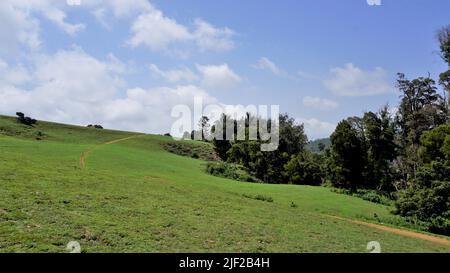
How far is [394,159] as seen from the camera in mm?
63719

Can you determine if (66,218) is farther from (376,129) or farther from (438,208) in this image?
(376,129)

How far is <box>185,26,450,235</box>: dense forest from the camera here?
3306 centimetres

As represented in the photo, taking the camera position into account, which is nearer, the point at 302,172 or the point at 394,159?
the point at 394,159

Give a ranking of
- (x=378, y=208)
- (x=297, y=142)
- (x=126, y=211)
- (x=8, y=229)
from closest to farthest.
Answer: (x=8, y=229), (x=126, y=211), (x=378, y=208), (x=297, y=142)

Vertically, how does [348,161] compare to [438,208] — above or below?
above

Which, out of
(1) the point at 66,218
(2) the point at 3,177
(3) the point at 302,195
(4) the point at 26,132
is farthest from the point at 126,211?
(4) the point at 26,132

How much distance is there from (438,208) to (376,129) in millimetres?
27904

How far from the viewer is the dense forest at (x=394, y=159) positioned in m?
33.1

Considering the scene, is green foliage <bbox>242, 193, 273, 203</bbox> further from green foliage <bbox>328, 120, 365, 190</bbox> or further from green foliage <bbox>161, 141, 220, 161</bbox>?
green foliage <bbox>161, 141, 220, 161</bbox>

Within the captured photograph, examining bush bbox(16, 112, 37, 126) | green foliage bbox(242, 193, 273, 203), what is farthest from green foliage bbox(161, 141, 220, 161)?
green foliage bbox(242, 193, 273, 203)

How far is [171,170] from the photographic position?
157 feet

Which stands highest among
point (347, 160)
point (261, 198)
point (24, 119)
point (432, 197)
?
point (24, 119)

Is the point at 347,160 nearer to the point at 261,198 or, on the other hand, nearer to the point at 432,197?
the point at 432,197

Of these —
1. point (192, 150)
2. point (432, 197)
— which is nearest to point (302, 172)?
point (192, 150)
